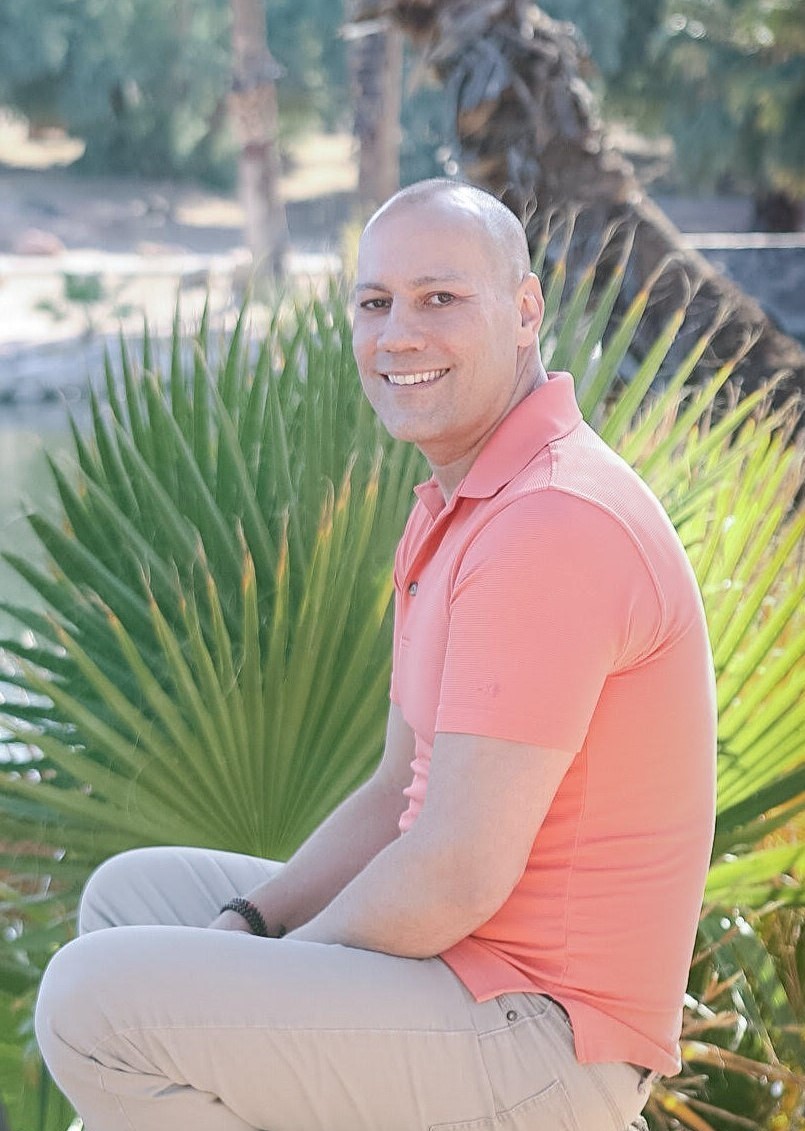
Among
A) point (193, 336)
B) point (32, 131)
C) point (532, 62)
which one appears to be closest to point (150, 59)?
point (32, 131)

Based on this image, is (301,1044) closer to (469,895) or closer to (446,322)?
(469,895)

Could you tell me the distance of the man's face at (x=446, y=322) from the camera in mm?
1516

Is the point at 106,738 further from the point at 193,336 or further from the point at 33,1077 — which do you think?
the point at 193,336

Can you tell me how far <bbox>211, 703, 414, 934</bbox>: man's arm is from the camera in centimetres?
169

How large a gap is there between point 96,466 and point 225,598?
0.37 meters

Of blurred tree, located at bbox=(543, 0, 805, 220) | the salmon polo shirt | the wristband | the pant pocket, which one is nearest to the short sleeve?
the salmon polo shirt

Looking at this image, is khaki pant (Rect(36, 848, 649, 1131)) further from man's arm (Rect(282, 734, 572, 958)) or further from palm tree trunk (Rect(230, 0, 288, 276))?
palm tree trunk (Rect(230, 0, 288, 276))

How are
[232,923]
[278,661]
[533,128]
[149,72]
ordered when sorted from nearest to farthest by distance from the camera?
[232,923]
[278,661]
[533,128]
[149,72]

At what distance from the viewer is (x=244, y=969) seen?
4.58 ft

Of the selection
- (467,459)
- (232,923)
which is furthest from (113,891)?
(467,459)

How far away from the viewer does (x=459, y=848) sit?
1.33m

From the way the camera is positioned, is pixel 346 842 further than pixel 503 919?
Yes

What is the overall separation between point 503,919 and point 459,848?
0.12m

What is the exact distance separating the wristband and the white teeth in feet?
1.93
